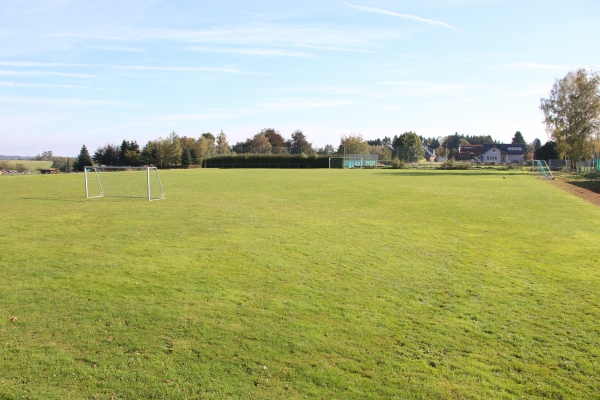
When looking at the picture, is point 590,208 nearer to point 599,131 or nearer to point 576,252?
point 576,252

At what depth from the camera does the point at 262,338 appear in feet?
17.2

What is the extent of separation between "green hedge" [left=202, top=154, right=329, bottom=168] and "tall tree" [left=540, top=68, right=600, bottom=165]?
121 feet

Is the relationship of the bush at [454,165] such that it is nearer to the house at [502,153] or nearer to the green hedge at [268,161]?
the green hedge at [268,161]

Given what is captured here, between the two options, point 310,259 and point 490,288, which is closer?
point 490,288

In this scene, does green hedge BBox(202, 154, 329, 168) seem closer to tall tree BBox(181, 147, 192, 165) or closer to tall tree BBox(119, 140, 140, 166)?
tall tree BBox(181, 147, 192, 165)

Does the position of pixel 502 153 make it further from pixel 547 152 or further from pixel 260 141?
pixel 260 141

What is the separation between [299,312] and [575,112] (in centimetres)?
5612

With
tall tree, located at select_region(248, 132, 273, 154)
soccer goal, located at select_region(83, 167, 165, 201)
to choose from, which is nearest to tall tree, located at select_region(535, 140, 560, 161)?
tall tree, located at select_region(248, 132, 273, 154)

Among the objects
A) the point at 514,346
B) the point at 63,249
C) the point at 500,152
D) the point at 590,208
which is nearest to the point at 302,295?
the point at 514,346

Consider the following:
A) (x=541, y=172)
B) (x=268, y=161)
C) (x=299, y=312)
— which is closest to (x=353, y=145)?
(x=268, y=161)

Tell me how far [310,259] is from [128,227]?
21.5 ft

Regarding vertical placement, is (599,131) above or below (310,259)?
above

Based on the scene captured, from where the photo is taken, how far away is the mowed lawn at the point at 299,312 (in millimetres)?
4344

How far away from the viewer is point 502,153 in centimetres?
12256
